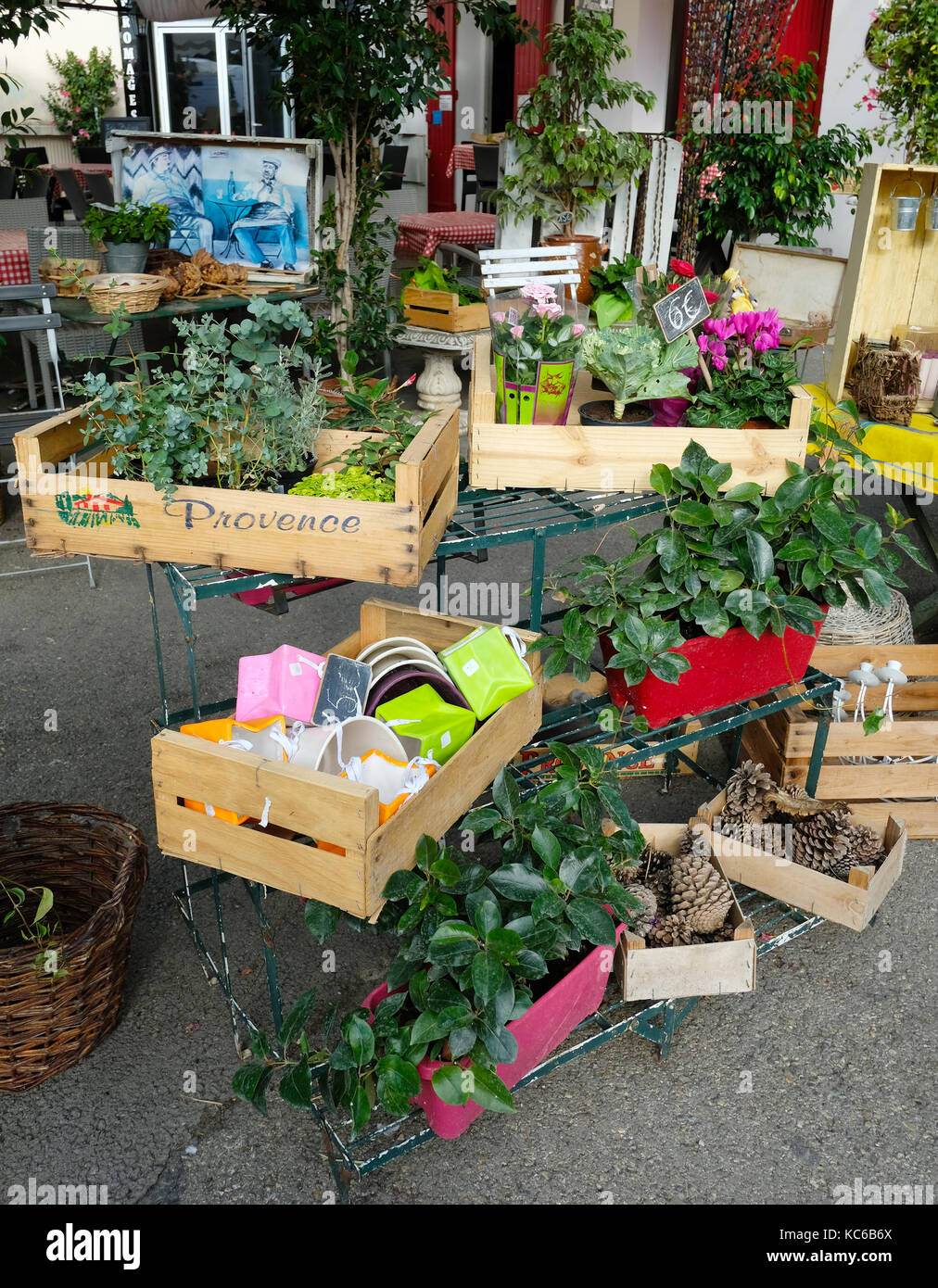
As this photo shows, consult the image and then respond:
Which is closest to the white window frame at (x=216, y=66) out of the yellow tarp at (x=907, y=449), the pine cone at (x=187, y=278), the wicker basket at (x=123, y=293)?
the pine cone at (x=187, y=278)

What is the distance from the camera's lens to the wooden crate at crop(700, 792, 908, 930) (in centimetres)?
265

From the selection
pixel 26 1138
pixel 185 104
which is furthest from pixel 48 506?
pixel 185 104

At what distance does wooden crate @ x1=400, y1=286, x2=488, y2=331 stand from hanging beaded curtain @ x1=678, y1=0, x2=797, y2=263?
110 inches

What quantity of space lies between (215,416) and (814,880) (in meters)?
1.81

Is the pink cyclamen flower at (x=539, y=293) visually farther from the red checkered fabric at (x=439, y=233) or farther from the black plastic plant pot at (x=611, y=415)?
the red checkered fabric at (x=439, y=233)

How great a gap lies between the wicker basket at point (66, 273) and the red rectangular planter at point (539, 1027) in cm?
419

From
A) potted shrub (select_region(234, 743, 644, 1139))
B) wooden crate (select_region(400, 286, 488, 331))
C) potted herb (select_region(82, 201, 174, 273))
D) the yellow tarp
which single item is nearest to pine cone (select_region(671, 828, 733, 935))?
potted shrub (select_region(234, 743, 644, 1139))

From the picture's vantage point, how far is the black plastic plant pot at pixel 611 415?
8.64 feet

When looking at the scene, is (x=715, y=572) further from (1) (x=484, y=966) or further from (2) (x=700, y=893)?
(1) (x=484, y=966)

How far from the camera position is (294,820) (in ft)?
6.36

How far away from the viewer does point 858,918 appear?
2654 mm

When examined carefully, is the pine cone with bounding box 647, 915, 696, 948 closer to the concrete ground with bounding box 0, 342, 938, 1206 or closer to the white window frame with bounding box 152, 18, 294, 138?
the concrete ground with bounding box 0, 342, 938, 1206

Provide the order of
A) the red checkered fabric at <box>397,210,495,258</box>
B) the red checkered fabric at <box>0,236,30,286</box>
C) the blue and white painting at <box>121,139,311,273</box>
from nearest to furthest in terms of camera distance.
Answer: the blue and white painting at <box>121,139,311,273</box>
the red checkered fabric at <box>0,236,30,286</box>
the red checkered fabric at <box>397,210,495,258</box>

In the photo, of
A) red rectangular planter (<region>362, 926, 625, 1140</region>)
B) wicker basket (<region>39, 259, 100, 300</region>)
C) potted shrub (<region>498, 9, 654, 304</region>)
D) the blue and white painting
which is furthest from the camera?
the blue and white painting
